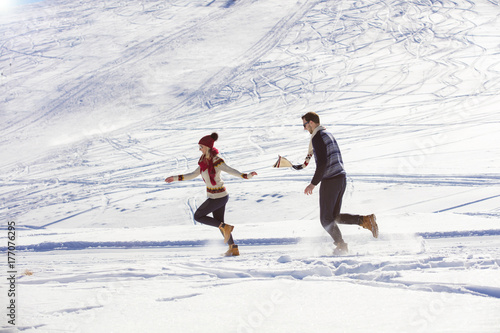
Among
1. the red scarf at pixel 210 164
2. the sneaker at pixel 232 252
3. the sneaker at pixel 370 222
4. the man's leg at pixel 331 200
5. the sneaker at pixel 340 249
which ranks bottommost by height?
the sneaker at pixel 232 252

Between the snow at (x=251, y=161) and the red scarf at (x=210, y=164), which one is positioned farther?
the red scarf at (x=210, y=164)

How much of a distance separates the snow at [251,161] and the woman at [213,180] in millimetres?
405

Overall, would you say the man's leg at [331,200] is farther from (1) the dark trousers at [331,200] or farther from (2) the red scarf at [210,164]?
(2) the red scarf at [210,164]

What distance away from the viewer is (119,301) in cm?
305

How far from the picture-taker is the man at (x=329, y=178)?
14.8 feet

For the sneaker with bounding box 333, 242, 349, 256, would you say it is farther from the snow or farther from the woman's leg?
the woman's leg

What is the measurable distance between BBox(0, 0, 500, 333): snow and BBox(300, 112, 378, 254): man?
350mm

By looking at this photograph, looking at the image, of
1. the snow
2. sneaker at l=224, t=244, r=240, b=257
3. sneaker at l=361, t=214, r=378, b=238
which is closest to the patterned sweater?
sneaker at l=224, t=244, r=240, b=257

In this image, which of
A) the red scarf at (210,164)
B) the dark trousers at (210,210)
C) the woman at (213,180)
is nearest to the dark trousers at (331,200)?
the woman at (213,180)

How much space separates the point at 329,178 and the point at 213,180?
1.30m

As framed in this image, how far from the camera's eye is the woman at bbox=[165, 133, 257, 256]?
191 inches

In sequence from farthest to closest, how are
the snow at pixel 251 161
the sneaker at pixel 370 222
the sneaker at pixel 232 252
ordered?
the sneaker at pixel 232 252 < the sneaker at pixel 370 222 < the snow at pixel 251 161

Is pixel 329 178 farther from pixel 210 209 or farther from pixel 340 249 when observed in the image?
pixel 210 209

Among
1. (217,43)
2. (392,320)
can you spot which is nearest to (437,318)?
(392,320)
